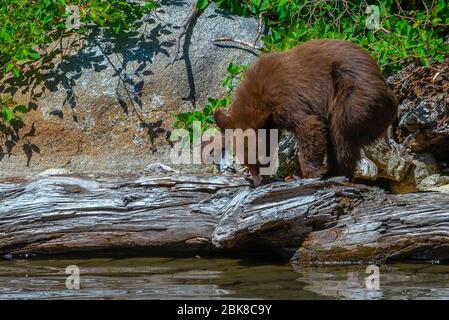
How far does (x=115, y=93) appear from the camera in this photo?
1048 cm

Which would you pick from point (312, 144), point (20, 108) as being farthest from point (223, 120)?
point (20, 108)

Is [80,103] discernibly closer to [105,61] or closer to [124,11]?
[105,61]

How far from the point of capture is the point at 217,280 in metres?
6.54

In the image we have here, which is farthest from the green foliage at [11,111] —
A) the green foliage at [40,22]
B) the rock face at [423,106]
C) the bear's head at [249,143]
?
the rock face at [423,106]

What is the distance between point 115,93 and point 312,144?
3.78 m

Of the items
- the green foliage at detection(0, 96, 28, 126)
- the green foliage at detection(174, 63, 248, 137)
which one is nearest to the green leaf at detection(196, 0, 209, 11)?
the green foliage at detection(174, 63, 248, 137)

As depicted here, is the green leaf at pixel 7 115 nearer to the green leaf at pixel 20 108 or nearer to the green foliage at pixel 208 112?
the green leaf at pixel 20 108

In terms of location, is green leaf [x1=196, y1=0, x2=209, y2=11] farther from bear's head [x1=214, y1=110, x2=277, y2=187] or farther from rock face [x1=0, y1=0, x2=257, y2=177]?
bear's head [x1=214, y1=110, x2=277, y2=187]

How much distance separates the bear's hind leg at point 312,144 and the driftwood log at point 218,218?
473 millimetres

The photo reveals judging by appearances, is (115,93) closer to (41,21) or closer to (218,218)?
(41,21)

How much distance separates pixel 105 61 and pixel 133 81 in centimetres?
47

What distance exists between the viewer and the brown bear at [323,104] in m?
7.40

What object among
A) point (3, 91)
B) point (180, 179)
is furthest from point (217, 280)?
point (3, 91)

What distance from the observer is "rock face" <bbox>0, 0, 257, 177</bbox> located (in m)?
10.2
